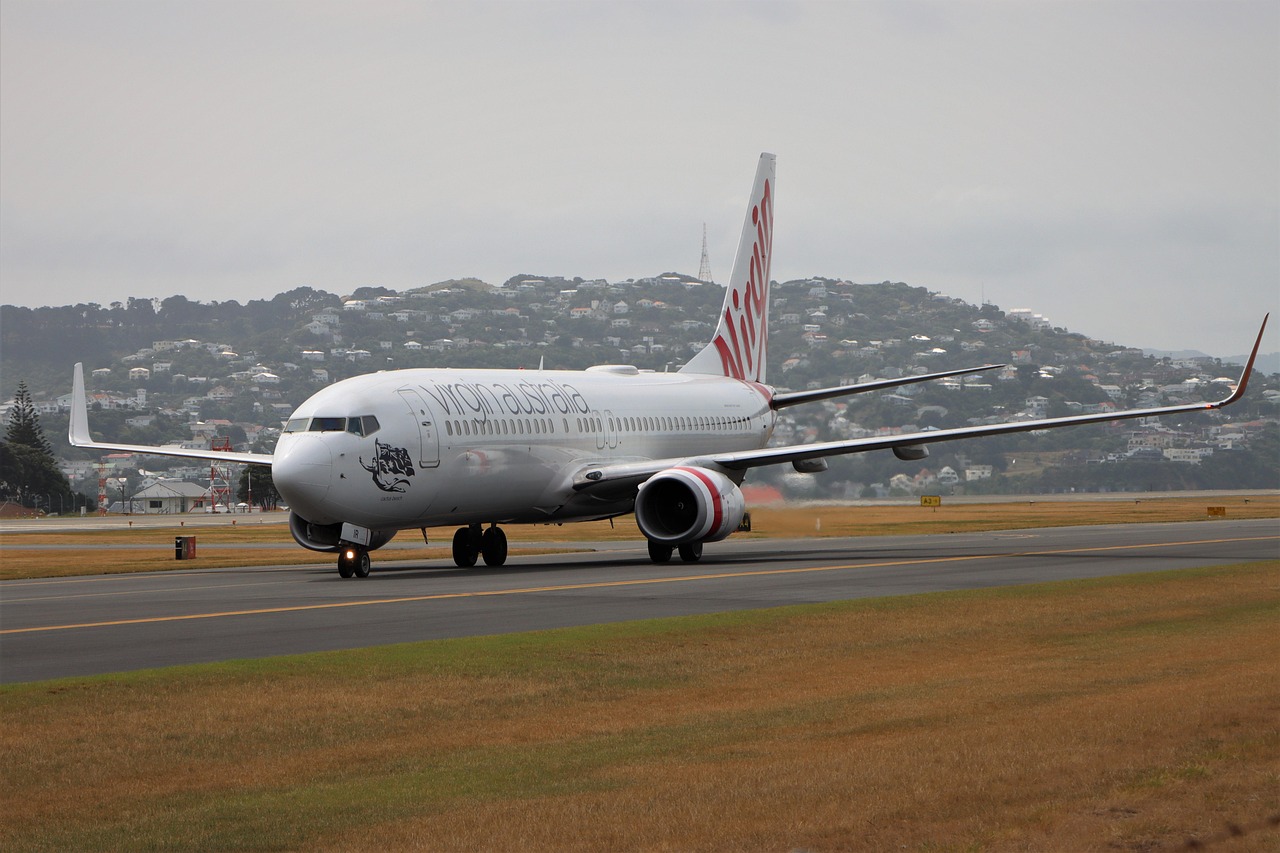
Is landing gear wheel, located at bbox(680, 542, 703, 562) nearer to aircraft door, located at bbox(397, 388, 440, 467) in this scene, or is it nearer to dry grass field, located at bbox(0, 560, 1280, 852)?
aircraft door, located at bbox(397, 388, 440, 467)

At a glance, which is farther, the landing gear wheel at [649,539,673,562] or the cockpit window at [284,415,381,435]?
the landing gear wheel at [649,539,673,562]

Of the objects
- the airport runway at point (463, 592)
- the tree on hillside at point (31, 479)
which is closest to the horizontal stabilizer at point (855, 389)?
the airport runway at point (463, 592)

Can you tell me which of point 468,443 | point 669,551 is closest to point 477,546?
point 468,443

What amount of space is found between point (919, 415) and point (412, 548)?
95.9m

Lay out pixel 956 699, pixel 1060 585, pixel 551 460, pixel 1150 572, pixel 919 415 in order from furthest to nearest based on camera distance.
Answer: pixel 919 415 → pixel 551 460 → pixel 1150 572 → pixel 1060 585 → pixel 956 699

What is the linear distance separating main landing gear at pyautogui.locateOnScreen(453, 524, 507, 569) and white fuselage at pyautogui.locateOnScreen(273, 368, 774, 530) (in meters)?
0.66

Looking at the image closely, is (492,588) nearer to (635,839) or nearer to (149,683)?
(149,683)

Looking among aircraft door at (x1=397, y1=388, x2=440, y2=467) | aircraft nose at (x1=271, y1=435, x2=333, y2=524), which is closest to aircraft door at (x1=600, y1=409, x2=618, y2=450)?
aircraft door at (x1=397, y1=388, x2=440, y2=467)

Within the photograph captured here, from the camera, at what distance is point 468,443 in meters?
31.6

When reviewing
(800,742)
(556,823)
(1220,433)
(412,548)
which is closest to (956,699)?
(800,742)

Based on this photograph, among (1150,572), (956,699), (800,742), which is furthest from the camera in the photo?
(1150,572)

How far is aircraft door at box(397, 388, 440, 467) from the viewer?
99.8 feet

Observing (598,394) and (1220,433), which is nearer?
(598,394)

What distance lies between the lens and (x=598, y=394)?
38.0m
